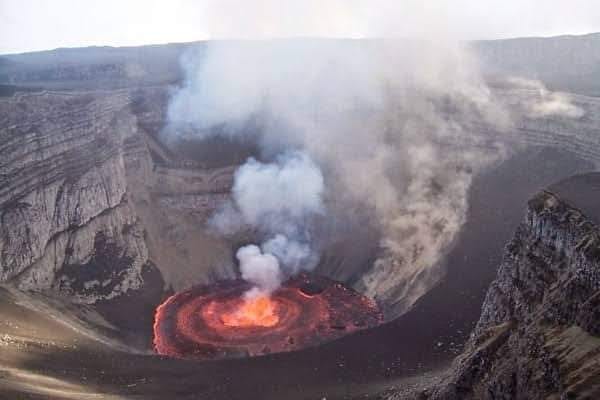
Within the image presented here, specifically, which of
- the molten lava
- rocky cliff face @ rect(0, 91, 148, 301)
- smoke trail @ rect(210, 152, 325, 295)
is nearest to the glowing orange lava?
the molten lava

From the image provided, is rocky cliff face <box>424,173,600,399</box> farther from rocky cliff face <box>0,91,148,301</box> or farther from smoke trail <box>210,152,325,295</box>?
smoke trail <box>210,152,325,295</box>

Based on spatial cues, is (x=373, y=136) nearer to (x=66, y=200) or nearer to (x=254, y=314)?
(x=254, y=314)

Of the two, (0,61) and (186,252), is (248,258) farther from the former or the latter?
(0,61)

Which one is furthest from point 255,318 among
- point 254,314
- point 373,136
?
point 373,136

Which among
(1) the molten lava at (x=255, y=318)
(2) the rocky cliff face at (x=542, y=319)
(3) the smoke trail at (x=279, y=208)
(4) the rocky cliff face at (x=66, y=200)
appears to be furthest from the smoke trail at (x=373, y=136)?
(2) the rocky cliff face at (x=542, y=319)

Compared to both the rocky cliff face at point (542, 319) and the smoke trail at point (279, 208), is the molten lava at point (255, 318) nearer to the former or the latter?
the smoke trail at point (279, 208)

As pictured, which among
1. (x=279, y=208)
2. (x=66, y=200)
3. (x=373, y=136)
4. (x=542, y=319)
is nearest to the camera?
(x=542, y=319)

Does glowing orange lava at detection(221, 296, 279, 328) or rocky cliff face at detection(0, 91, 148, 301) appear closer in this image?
rocky cliff face at detection(0, 91, 148, 301)
